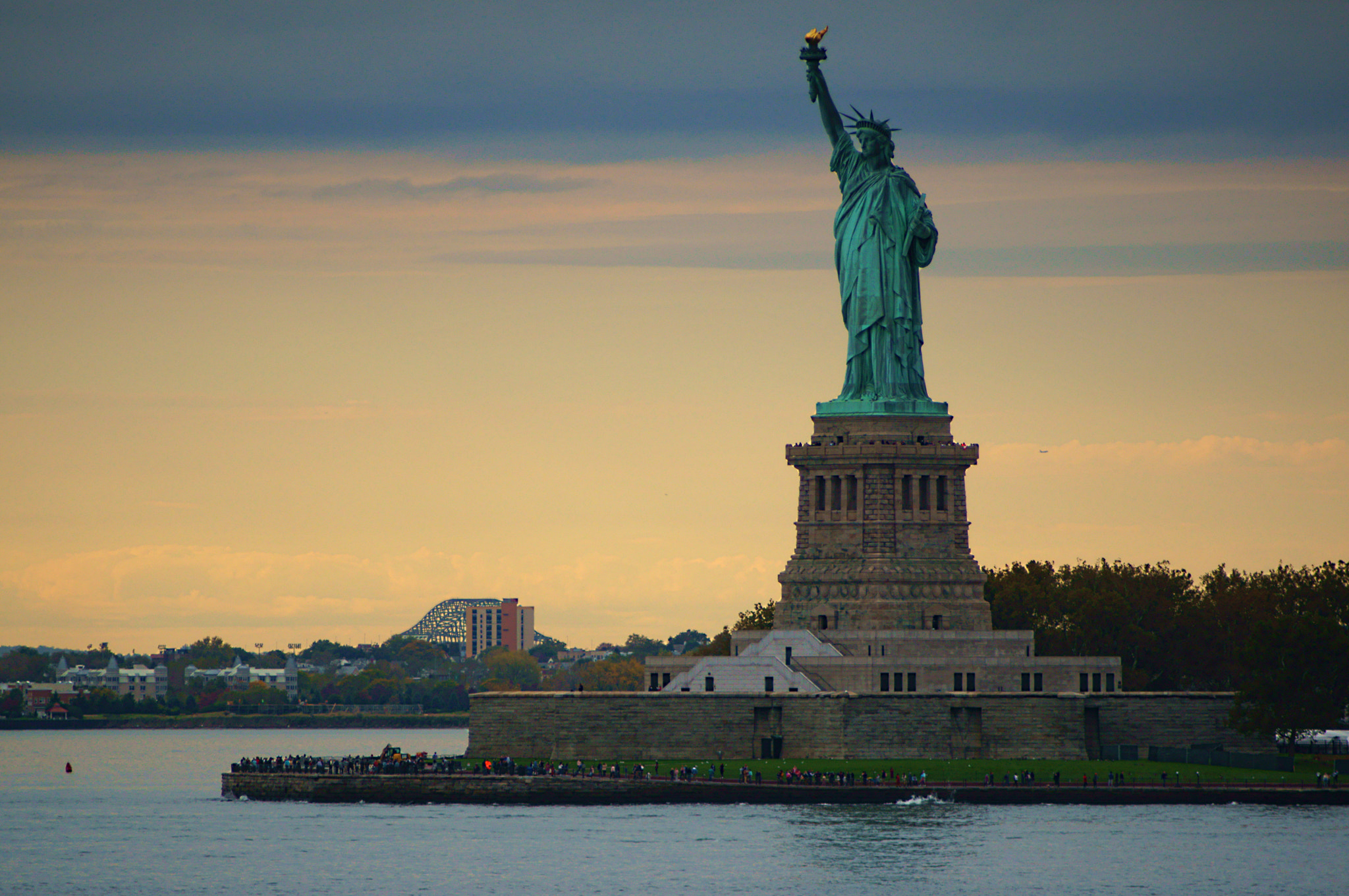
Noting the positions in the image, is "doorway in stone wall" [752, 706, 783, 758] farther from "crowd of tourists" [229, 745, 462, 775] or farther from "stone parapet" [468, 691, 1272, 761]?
"crowd of tourists" [229, 745, 462, 775]

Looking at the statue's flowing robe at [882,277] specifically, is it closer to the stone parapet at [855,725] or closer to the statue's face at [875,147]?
the statue's face at [875,147]

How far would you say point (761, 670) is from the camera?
116375 mm

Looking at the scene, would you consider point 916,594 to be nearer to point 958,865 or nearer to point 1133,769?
point 1133,769

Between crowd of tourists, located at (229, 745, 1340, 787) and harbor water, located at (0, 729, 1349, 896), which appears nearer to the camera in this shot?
harbor water, located at (0, 729, 1349, 896)

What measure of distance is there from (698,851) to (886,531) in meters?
24.4

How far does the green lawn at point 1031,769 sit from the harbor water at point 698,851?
260cm

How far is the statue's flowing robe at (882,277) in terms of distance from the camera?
4739 inches

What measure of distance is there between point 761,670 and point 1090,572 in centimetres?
3005

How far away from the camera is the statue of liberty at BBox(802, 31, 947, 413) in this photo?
120312 mm

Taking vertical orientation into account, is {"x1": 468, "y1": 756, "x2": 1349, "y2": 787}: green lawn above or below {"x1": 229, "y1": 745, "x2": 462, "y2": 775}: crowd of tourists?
below

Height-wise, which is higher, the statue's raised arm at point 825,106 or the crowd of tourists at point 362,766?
the statue's raised arm at point 825,106

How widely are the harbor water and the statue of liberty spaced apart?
21245mm

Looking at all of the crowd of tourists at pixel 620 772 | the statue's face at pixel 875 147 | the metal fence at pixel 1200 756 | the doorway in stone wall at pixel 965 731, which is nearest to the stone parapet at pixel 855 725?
the doorway in stone wall at pixel 965 731

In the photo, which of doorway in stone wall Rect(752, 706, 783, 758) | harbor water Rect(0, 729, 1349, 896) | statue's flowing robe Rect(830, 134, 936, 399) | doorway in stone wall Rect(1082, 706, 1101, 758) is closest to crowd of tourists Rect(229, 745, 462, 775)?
harbor water Rect(0, 729, 1349, 896)
